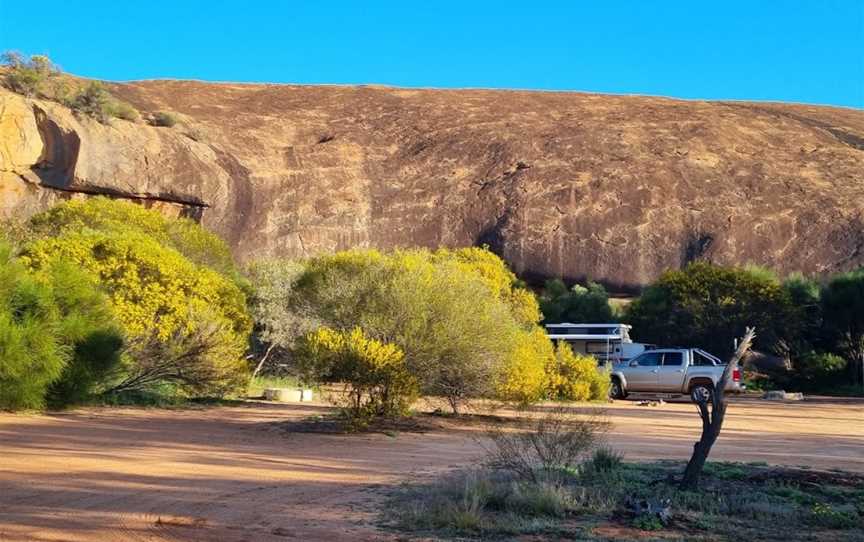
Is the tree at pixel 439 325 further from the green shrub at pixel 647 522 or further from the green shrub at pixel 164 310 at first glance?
the green shrub at pixel 647 522

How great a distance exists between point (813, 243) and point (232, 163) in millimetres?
32674

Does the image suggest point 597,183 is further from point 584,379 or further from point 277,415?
point 277,415

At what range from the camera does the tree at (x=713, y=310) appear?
39312 mm

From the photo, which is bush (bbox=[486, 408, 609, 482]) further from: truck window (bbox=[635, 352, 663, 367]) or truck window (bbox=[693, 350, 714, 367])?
truck window (bbox=[693, 350, 714, 367])

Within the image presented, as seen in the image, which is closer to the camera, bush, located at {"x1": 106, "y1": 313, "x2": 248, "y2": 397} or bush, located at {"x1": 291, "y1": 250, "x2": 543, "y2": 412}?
bush, located at {"x1": 291, "y1": 250, "x2": 543, "y2": 412}

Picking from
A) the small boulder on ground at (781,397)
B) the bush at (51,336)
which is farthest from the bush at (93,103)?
the small boulder on ground at (781,397)

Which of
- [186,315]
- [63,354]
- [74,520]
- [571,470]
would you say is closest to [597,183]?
[186,315]

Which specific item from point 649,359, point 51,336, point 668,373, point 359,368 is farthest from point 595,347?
point 51,336

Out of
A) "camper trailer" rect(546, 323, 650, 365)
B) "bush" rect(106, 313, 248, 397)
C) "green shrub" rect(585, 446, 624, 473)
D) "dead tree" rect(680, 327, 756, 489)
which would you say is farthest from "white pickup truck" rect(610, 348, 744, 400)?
"dead tree" rect(680, 327, 756, 489)

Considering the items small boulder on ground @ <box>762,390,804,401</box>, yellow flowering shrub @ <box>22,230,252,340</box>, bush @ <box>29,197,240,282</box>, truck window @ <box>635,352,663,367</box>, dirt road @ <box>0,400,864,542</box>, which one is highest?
bush @ <box>29,197,240,282</box>

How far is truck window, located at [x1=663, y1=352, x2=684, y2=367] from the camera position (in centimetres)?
2896

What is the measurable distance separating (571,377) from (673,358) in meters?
5.37

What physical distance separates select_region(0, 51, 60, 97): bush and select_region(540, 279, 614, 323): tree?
91.7 ft

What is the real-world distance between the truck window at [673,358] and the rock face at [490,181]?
19.8 meters
